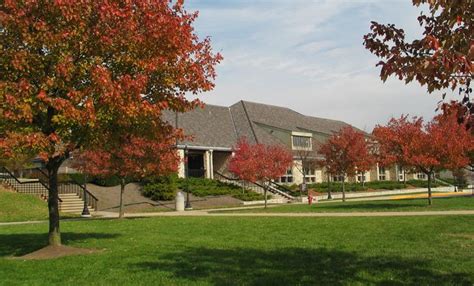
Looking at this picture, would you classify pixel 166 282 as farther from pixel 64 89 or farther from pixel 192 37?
pixel 192 37

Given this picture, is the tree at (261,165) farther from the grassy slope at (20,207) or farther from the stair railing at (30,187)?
the stair railing at (30,187)

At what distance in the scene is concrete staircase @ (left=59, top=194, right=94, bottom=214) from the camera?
30.7 meters

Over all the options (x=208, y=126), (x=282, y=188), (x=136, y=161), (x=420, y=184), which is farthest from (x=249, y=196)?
(x=420, y=184)

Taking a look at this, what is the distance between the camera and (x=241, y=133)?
5088 cm

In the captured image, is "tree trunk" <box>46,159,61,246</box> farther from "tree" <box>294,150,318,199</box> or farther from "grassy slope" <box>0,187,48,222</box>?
"tree" <box>294,150,318,199</box>

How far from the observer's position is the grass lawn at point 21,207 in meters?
26.4

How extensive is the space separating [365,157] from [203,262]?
27767mm

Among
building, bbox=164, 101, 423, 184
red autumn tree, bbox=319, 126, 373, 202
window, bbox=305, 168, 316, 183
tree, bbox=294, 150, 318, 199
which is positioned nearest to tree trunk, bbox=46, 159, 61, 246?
red autumn tree, bbox=319, 126, 373, 202

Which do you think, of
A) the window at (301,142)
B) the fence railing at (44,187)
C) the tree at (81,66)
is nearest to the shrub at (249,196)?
the fence railing at (44,187)

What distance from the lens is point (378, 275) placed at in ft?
26.2

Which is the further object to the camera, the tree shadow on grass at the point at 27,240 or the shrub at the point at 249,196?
the shrub at the point at 249,196

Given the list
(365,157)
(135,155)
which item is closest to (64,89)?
(135,155)

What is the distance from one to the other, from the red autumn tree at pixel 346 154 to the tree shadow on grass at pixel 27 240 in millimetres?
23047

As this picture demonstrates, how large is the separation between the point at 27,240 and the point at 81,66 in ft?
20.4
